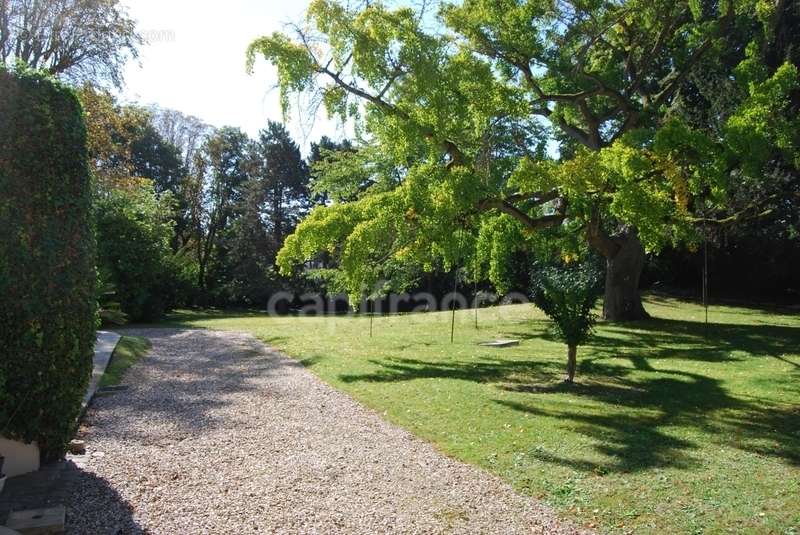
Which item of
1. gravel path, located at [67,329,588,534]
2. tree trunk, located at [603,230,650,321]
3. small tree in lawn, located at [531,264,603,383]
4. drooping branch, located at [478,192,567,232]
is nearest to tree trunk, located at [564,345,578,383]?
small tree in lawn, located at [531,264,603,383]

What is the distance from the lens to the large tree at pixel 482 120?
11.6 meters

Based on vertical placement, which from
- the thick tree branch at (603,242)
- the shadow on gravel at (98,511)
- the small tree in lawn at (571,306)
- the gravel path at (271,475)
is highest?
the thick tree branch at (603,242)

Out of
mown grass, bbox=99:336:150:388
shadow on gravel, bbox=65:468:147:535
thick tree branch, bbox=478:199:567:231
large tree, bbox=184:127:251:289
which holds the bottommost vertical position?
shadow on gravel, bbox=65:468:147:535

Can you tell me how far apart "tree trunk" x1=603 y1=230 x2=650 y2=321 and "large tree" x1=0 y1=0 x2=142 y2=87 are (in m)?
18.7

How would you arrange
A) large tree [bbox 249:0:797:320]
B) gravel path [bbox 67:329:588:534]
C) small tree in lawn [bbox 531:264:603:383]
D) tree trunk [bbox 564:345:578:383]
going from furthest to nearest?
1. large tree [bbox 249:0:797:320]
2. tree trunk [bbox 564:345:578:383]
3. small tree in lawn [bbox 531:264:603:383]
4. gravel path [bbox 67:329:588:534]

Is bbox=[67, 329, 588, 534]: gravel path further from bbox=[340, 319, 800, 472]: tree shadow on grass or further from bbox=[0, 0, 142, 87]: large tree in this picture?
bbox=[0, 0, 142, 87]: large tree

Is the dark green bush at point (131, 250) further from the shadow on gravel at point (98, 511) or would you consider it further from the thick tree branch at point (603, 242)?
the shadow on gravel at point (98, 511)

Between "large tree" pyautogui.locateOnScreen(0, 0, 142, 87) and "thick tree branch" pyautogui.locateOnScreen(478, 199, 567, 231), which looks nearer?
"thick tree branch" pyautogui.locateOnScreen(478, 199, 567, 231)

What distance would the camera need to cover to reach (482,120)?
44.1 feet

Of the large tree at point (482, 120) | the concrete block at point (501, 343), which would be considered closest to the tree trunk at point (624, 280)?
the large tree at point (482, 120)

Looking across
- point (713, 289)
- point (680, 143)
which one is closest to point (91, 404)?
point (680, 143)

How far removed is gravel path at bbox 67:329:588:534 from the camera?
4422mm

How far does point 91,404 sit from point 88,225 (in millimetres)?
4049

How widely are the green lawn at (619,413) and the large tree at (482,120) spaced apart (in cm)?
265
